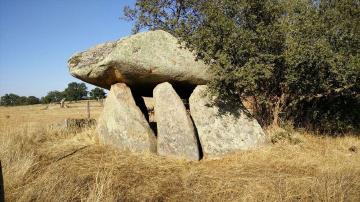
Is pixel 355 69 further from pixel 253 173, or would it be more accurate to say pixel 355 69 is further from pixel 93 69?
pixel 93 69

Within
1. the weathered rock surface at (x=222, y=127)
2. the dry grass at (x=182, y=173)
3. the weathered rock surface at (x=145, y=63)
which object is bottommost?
the dry grass at (x=182, y=173)

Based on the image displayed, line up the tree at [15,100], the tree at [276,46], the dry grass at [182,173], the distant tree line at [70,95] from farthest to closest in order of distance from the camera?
the tree at [15,100] < the distant tree line at [70,95] < the tree at [276,46] < the dry grass at [182,173]

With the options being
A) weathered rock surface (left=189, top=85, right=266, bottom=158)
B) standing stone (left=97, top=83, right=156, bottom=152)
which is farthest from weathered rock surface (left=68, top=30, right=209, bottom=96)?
weathered rock surface (left=189, top=85, right=266, bottom=158)

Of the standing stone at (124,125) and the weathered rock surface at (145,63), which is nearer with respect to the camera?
the weathered rock surface at (145,63)

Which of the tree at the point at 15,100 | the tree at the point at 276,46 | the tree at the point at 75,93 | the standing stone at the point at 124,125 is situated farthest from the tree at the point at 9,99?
the tree at the point at 276,46

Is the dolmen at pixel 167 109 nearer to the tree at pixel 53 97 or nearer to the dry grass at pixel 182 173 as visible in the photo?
the dry grass at pixel 182 173

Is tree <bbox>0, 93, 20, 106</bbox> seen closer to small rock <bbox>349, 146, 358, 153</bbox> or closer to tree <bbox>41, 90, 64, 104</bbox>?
tree <bbox>41, 90, 64, 104</bbox>

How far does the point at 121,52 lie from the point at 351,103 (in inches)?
337

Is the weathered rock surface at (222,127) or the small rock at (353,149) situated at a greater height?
the weathered rock surface at (222,127)

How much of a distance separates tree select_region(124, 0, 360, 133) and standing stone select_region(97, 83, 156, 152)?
249 cm

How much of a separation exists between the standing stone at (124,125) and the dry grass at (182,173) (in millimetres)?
432

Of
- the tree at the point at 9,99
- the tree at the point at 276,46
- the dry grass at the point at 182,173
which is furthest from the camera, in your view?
the tree at the point at 9,99

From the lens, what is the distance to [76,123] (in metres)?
16.1

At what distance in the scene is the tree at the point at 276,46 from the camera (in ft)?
35.0
